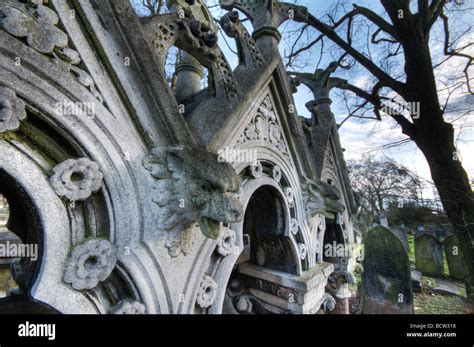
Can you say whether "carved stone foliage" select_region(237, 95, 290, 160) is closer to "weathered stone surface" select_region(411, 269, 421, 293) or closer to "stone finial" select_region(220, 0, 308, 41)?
"stone finial" select_region(220, 0, 308, 41)

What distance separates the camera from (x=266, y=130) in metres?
2.37

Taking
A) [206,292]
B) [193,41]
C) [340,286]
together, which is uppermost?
[193,41]

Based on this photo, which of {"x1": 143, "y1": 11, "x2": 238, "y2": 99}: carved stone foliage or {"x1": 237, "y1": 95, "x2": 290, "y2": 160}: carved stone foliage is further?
{"x1": 237, "y1": 95, "x2": 290, "y2": 160}: carved stone foliage

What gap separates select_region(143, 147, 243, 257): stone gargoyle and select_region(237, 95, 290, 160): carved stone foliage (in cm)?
80

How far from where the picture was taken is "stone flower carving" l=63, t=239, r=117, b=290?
0.98 m

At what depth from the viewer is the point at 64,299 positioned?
950 millimetres

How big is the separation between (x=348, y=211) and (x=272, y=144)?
2491 millimetres

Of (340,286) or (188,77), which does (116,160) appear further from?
(340,286)

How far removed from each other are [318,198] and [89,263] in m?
2.38

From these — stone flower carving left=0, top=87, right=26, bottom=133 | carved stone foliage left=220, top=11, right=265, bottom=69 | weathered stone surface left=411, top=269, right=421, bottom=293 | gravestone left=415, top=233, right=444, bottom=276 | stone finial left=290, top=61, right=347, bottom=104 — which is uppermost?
stone finial left=290, top=61, right=347, bottom=104

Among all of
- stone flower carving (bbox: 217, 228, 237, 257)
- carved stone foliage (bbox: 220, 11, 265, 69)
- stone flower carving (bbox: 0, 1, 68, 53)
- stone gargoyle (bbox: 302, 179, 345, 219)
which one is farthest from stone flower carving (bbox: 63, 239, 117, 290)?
stone gargoyle (bbox: 302, 179, 345, 219)

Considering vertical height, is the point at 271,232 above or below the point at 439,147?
below

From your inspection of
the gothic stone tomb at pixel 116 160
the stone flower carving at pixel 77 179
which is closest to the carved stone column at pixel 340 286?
the gothic stone tomb at pixel 116 160

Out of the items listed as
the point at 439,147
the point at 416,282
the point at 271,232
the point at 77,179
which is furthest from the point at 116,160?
the point at 416,282
